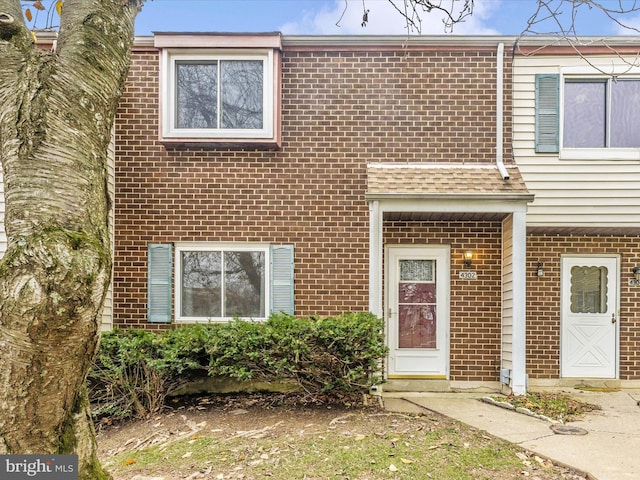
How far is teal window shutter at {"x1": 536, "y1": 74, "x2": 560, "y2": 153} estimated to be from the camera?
288 inches

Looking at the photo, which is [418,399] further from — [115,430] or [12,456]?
[12,456]

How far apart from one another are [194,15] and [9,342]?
773 centimetres

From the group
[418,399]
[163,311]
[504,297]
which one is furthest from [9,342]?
[504,297]

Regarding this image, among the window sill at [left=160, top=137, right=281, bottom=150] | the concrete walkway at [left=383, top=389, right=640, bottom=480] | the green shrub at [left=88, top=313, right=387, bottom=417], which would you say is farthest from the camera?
the window sill at [left=160, top=137, right=281, bottom=150]

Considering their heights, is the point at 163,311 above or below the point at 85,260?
below

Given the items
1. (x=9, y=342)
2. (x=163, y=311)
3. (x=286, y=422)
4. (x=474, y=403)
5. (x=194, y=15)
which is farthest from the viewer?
(x=194, y=15)

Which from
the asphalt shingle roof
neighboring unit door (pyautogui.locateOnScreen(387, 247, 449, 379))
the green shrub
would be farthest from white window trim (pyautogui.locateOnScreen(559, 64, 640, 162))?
the green shrub

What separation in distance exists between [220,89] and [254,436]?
4798 mm

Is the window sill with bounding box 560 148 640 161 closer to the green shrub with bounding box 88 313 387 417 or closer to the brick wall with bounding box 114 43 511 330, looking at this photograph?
the brick wall with bounding box 114 43 511 330

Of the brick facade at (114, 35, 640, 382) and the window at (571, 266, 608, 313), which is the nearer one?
the brick facade at (114, 35, 640, 382)

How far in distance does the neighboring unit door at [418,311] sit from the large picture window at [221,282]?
1953 mm

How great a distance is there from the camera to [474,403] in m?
6.57

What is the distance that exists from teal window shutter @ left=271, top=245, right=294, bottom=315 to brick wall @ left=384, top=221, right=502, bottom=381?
1.52m

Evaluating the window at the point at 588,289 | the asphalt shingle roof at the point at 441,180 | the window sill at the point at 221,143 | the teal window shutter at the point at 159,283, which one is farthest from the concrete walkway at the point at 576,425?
the window sill at the point at 221,143
